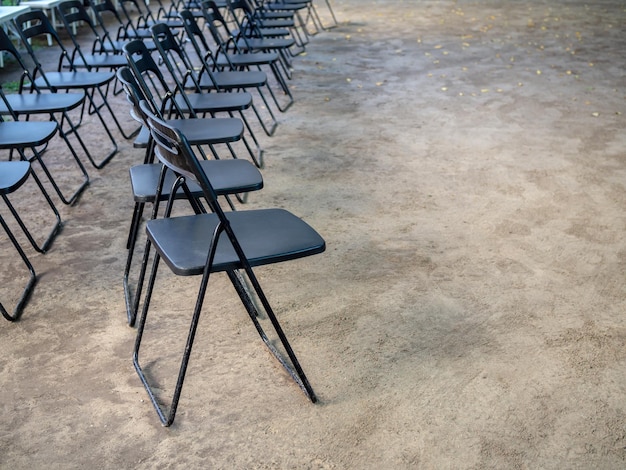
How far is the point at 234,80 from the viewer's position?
5.00 meters

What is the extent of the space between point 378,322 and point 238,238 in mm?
826

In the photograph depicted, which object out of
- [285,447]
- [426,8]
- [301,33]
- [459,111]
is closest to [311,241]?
[285,447]

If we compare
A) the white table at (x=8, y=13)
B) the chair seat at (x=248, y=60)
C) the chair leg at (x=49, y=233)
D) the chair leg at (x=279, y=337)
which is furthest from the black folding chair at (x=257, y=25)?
the chair leg at (x=279, y=337)

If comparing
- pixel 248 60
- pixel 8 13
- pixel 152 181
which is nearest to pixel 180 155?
pixel 152 181

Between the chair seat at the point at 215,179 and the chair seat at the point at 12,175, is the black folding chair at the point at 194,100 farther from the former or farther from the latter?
the chair seat at the point at 12,175

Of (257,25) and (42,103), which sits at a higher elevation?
(42,103)

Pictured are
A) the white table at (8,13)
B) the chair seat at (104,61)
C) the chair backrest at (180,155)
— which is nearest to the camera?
the chair backrest at (180,155)

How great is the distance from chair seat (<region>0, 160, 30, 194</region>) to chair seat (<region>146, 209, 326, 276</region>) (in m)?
0.85

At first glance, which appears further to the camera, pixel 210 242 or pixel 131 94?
pixel 131 94

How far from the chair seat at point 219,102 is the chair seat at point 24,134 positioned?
873mm

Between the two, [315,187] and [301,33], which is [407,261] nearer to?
[315,187]

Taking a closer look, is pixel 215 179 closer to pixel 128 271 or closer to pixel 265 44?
pixel 128 271

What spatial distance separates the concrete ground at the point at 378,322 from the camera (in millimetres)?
2324

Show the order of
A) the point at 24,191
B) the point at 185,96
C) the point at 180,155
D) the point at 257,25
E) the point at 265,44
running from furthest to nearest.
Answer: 1. the point at 257,25
2. the point at 265,44
3. the point at 24,191
4. the point at 185,96
5. the point at 180,155
